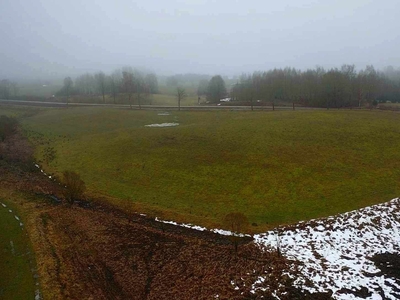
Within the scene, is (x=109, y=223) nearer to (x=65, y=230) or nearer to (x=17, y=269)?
(x=65, y=230)

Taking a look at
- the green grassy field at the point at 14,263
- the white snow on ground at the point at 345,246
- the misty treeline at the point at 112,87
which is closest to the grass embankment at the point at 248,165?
the white snow on ground at the point at 345,246

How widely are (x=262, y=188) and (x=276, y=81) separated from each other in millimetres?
67047

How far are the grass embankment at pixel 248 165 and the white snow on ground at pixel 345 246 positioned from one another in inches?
66.7

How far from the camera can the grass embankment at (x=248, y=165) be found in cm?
2973

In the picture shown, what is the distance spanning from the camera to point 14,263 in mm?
20609

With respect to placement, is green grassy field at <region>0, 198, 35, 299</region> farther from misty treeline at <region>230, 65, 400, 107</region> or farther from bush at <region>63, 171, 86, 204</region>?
misty treeline at <region>230, 65, 400, 107</region>

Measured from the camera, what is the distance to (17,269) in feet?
65.5

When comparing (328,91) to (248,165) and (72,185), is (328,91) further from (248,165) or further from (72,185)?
(72,185)

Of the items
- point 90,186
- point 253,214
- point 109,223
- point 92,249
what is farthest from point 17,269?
point 253,214

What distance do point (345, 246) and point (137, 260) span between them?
53.0 feet

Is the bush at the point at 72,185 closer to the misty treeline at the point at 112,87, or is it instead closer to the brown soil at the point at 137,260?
the brown soil at the point at 137,260

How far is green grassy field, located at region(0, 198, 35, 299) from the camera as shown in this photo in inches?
704

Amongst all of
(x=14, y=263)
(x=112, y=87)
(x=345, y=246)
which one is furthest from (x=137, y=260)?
(x=112, y=87)

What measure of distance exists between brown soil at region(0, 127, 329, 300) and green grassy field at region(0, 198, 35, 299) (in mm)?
784
